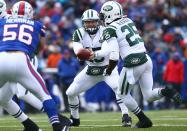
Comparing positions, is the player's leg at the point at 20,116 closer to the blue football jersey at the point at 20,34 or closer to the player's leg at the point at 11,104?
the player's leg at the point at 11,104

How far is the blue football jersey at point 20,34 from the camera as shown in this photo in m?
8.07

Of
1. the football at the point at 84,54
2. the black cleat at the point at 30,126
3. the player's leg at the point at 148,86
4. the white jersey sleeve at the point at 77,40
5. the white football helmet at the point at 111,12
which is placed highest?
the white football helmet at the point at 111,12

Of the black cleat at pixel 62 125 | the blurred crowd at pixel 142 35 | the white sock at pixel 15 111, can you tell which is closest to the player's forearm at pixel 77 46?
the white sock at pixel 15 111

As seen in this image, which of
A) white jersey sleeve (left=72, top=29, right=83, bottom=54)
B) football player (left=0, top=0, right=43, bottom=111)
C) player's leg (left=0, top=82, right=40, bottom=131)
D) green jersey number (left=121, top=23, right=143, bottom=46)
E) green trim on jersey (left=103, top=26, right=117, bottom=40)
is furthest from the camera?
white jersey sleeve (left=72, top=29, right=83, bottom=54)

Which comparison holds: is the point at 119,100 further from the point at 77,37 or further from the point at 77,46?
the point at 77,37

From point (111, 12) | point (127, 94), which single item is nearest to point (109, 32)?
point (111, 12)

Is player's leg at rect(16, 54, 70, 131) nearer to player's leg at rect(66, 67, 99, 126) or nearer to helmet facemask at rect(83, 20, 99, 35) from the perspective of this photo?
player's leg at rect(66, 67, 99, 126)

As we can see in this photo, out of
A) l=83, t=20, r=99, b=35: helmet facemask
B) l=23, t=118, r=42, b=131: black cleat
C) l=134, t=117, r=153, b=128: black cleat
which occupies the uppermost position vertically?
l=83, t=20, r=99, b=35: helmet facemask

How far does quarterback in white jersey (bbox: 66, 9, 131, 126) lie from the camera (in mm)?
10312

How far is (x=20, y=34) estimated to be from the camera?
8117 millimetres

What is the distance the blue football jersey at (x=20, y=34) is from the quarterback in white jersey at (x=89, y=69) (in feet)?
6.43

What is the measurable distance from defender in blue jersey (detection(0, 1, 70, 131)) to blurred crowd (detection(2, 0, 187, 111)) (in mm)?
8022

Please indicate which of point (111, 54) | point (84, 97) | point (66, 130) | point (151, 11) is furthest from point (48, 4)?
point (66, 130)

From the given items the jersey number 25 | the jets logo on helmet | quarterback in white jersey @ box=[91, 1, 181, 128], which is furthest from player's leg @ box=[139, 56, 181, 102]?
the jersey number 25
